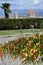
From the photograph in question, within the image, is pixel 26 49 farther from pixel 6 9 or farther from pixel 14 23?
pixel 6 9

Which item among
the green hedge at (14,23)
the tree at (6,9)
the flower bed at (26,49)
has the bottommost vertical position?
the green hedge at (14,23)

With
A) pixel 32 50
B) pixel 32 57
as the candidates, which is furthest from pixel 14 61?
pixel 32 50

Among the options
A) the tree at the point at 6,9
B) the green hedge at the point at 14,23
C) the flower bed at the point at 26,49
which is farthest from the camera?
the tree at the point at 6,9

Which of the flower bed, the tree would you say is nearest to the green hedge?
the tree

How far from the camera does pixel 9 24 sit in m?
27.9

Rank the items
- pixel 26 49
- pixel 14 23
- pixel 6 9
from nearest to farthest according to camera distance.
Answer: pixel 26 49, pixel 14 23, pixel 6 9

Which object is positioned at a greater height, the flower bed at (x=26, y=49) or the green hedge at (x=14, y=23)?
the flower bed at (x=26, y=49)

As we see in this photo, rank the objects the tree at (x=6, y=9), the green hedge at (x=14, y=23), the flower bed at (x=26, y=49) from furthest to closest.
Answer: the tree at (x=6, y=9)
the green hedge at (x=14, y=23)
the flower bed at (x=26, y=49)

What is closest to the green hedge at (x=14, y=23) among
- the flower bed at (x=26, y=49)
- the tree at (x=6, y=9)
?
the tree at (x=6, y=9)

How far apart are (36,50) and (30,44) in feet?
1.98

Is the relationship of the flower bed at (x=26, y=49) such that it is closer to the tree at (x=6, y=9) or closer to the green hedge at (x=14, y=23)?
the green hedge at (x=14, y=23)

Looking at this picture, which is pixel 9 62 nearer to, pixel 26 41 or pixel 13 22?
pixel 26 41

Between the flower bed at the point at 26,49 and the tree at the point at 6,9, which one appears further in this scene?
the tree at the point at 6,9

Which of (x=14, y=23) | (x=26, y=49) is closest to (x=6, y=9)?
(x=14, y=23)
